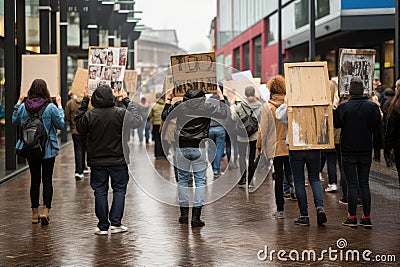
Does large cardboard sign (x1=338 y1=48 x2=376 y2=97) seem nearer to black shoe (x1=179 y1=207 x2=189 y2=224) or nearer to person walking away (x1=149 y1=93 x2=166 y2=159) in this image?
black shoe (x1=179 y1=207 x2=189 y2=224)

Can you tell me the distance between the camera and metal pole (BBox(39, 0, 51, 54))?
76.6ft

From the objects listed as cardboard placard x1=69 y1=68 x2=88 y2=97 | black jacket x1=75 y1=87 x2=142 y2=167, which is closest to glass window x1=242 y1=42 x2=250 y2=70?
cardboard placard x1=69 y1=68 x2=88 y2=97

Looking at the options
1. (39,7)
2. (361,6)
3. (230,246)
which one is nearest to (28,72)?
(230,246)

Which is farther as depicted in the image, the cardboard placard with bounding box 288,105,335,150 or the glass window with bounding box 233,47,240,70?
the glass window with bounding box 233,47,240,70

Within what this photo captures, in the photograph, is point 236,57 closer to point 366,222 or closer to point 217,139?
point 217,139

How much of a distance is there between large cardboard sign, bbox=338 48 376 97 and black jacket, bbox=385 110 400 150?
2.87 feet

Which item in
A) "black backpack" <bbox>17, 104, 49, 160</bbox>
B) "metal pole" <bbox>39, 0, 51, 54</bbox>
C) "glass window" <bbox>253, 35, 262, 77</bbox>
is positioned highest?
"glass window" <bbox>253, 35, 262, 77</bbox>

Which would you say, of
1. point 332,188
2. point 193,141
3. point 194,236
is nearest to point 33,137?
point 193,141

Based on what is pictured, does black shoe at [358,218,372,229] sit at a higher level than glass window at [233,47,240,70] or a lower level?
lower

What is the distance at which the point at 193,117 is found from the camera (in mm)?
10586

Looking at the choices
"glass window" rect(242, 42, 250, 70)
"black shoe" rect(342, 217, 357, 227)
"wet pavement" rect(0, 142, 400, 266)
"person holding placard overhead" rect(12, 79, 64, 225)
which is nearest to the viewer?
"wet pavement" rect(0, 142, 400, 266)

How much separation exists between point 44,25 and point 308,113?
14576 millimetres

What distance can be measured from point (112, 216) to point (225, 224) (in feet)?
4.97

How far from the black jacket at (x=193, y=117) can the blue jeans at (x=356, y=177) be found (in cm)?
181
